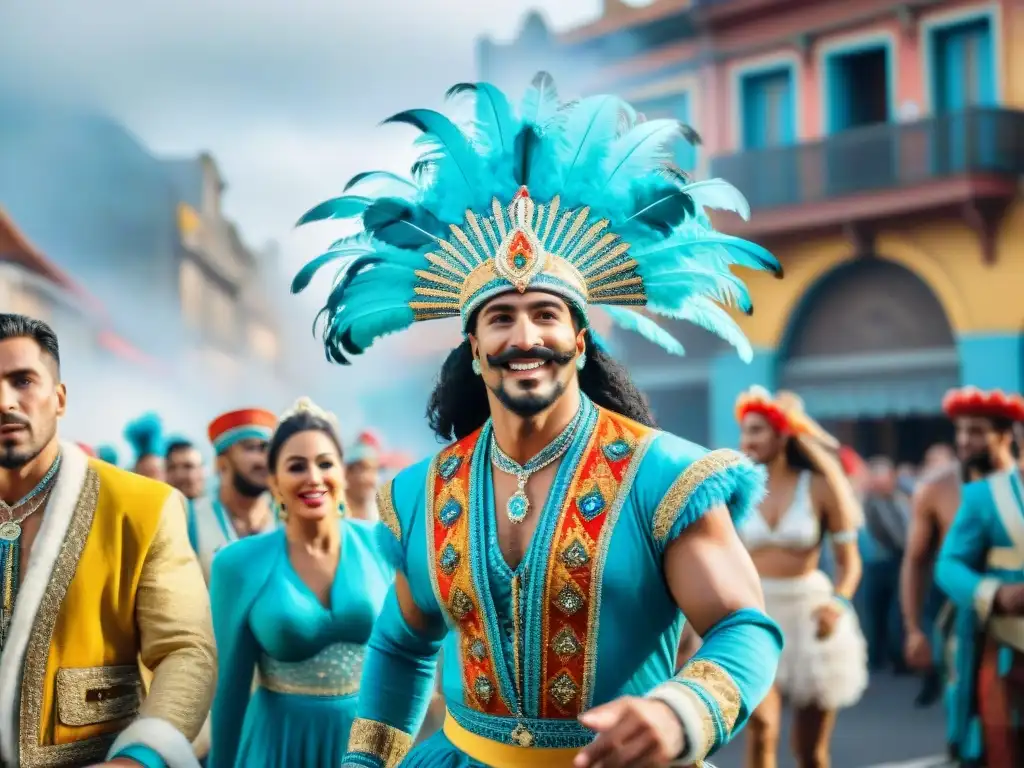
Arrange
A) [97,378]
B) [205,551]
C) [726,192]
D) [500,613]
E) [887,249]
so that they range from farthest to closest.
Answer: [887,249]
[97,378]
[205,551]
[726,192]
[500,613]

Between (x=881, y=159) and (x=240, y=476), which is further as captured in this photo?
(x=881, y=159)

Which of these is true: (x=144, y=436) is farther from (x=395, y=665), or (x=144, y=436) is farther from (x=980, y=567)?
(x=395, y=665)

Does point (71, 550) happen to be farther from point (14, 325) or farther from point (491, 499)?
point (491, 499)

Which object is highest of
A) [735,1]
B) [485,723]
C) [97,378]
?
[735,1]

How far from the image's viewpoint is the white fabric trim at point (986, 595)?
6312 millimetres

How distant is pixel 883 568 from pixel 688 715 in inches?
394

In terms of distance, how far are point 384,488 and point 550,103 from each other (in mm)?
1060

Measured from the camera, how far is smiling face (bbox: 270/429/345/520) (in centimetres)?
480

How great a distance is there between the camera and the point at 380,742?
3.26m

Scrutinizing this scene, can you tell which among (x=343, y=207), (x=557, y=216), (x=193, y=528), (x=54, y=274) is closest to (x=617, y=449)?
(x=557, y=216)

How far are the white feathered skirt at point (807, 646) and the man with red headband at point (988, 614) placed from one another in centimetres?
56

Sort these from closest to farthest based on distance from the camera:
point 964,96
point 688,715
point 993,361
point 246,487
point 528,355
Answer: point 688,715
point 528,355
point 246,487
point 993,361
point 964,96

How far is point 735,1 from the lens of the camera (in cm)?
1886

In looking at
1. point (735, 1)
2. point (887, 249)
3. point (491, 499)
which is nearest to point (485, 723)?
point (491, 499)
